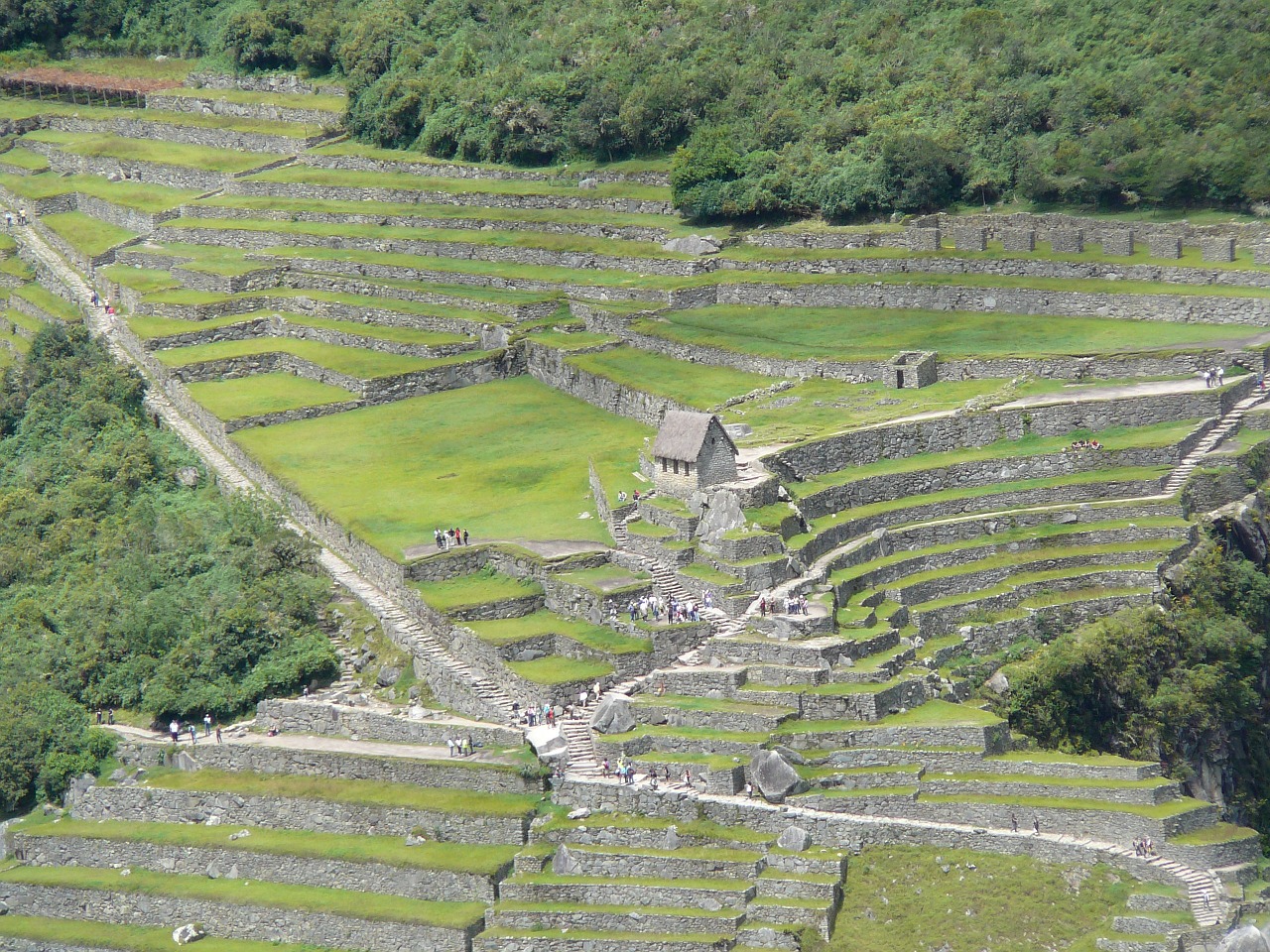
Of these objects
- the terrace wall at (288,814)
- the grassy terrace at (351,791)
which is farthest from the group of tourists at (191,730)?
the terrace wall at (288,814)

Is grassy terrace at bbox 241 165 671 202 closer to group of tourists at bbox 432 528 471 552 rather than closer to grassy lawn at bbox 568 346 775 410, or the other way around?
grassy lawn at bbox 568 346 775 410

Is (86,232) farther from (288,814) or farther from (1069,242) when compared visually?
(288,814)

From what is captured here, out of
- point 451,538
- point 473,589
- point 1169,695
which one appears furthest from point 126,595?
point 1169,695

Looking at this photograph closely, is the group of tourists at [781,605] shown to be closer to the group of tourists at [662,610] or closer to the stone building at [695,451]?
the group of tourists at [662,610]

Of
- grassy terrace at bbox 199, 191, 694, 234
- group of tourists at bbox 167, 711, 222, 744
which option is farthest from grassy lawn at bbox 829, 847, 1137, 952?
grassy terrace at bbox 199, 191, 694, 234

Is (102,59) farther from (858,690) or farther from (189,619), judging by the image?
(858,690)

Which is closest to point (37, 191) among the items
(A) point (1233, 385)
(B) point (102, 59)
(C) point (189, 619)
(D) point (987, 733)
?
(B) point (102, 59)
